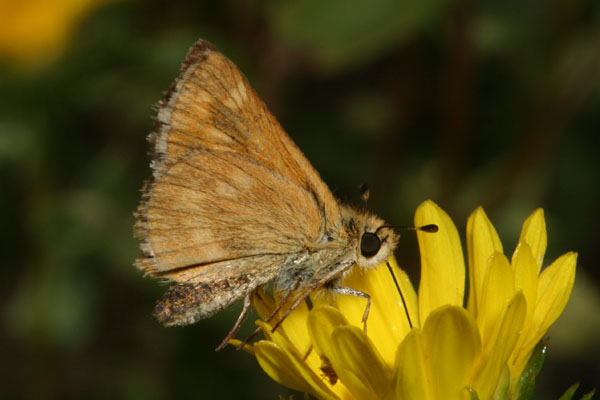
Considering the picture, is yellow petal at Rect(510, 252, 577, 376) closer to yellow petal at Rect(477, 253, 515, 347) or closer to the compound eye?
yellow petal at Rect(477, 253, 515, 347)

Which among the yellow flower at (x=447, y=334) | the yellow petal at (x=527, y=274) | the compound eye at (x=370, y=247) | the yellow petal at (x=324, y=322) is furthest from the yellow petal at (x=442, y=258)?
the yellow petal at (x=324, y=322)

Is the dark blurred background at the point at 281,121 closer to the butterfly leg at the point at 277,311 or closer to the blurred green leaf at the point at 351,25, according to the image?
the blurred green leaf at the point at 351,25

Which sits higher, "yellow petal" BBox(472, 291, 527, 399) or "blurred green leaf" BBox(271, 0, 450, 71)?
"blurred green leaf" BBox(271, 0, 450, 71)

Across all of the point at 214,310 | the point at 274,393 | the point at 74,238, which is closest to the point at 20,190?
the point at 74,238

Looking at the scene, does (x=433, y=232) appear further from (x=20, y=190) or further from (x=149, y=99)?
(x=20, y=190)

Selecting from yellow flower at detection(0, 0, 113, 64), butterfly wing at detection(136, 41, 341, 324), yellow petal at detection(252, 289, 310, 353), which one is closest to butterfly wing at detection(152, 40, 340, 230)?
butterfly wing at detection(136, 41, 341, 324)

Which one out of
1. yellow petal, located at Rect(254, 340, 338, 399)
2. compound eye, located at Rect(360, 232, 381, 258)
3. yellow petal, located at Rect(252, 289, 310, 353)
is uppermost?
compound eye, located at Rect(360, 232, 381, 258)

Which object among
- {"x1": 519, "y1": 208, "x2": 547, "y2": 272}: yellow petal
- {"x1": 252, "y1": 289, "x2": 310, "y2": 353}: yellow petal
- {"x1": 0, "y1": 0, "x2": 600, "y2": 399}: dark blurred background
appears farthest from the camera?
{"x1": 0, "y1": 0, "x2": 600, "y2": 399}: dark blurred background
